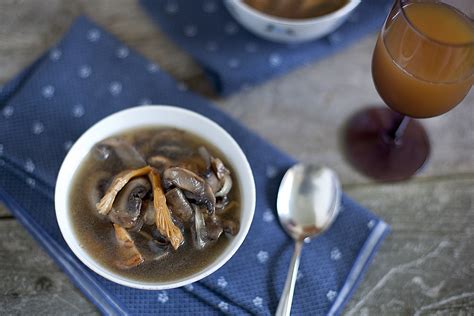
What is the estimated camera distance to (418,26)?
1146mm

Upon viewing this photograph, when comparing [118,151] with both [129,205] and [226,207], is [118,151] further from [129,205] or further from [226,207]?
[226,207]

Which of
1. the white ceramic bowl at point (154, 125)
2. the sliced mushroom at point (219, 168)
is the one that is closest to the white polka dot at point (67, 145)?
the white ceramic bowl at point (154, 125)

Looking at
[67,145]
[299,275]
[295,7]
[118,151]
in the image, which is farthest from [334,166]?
[67,145]

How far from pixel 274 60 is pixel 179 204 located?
0.51 m

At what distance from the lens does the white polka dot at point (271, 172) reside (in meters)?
1.28

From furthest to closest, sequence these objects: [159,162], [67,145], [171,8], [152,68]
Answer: [171,8]
[152,68]
[67,145]
[159,162]

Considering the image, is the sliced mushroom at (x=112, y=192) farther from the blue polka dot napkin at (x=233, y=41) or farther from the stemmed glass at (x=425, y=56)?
the stemmed glass at (x=425, y=56)

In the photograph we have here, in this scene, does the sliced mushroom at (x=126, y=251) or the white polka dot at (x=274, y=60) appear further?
the white polka dot at (x=274, y=60)

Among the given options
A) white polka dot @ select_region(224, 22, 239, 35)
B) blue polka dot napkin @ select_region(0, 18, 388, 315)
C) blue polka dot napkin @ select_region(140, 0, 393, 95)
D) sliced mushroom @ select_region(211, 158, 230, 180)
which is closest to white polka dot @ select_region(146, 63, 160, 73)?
blue polka dot napkin @ select_region(0, 18, 388, 315)

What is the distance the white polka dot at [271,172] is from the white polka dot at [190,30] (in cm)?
41

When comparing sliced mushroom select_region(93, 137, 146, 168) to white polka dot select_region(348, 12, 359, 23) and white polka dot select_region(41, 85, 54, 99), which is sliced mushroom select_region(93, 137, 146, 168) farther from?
white polka dot select_region(348, 12, 359, 23)

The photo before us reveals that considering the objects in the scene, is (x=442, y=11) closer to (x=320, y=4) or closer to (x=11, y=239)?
(x=320, y=4)

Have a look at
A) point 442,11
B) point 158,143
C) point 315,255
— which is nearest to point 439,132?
point 442,11

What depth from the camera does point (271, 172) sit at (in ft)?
4.19
